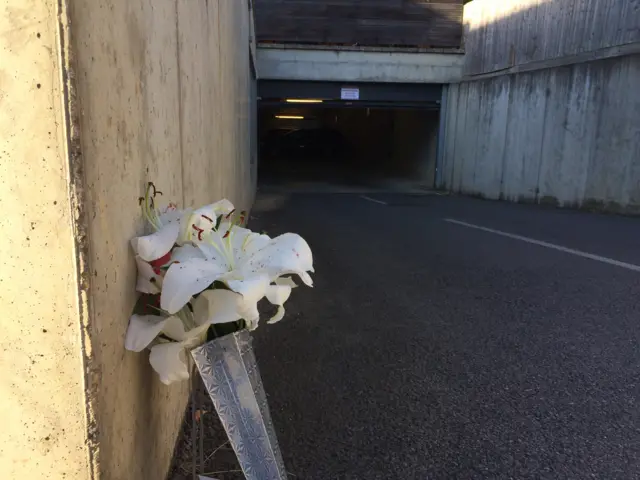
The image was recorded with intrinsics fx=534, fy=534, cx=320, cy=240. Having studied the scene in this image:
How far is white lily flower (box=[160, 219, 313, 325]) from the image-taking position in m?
1.40

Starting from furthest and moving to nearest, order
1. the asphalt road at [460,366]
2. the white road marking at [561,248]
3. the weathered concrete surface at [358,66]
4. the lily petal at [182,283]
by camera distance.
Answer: the weathered concrete surface at [358,66] → the white road marking at [561,248] → the asphalt road at [460,366] → the lily petal at [182,283]

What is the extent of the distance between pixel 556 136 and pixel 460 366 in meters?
11.4

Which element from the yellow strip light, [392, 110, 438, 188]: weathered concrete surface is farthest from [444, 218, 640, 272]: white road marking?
[392, 110, 438, 188]: weathered concrete surface

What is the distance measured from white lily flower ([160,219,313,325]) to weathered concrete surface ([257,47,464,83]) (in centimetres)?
1620

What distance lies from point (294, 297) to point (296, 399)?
2006 millimetres

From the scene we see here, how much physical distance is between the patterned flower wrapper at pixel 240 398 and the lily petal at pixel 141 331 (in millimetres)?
130

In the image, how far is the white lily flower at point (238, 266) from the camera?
140 cm

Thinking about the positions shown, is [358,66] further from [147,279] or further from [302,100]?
[147,279]

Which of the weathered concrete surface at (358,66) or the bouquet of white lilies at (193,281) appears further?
the weathered concrete surface at (358,66)

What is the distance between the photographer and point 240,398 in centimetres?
163

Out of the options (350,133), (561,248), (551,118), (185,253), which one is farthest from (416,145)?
(185,253)

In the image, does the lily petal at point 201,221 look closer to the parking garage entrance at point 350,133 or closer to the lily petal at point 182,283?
the lily petal at point 182,283

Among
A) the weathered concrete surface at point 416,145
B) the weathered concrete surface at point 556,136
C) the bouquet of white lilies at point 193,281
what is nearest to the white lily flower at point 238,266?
the bouquet of white lilies at point 193,281

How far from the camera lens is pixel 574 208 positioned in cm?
1238
